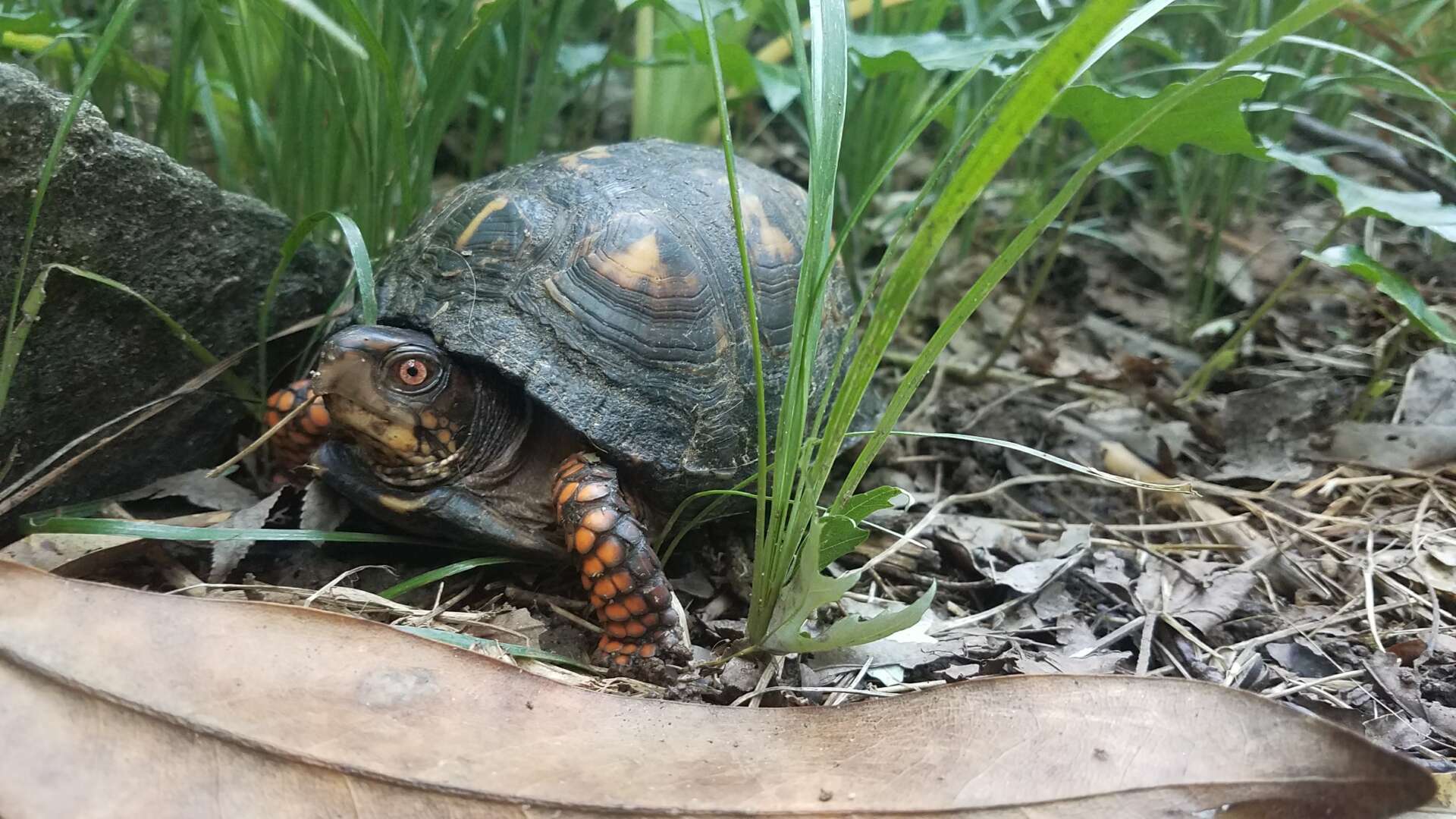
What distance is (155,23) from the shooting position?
2391mm

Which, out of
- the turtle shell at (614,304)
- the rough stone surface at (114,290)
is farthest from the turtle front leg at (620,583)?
the rough stone surface at (114,290)

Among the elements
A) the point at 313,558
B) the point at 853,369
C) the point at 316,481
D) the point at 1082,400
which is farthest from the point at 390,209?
the point at 1082,400

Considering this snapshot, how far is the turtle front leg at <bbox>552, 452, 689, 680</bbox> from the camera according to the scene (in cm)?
157

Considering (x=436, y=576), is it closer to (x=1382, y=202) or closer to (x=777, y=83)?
(x=777, y=83)

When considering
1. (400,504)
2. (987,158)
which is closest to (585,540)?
(400,504)

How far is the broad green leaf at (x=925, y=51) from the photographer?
2178mm

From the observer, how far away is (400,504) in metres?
1.66

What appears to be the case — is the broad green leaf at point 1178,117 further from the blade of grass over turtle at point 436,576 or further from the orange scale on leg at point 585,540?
the blade of grass over turtle at point 436,576

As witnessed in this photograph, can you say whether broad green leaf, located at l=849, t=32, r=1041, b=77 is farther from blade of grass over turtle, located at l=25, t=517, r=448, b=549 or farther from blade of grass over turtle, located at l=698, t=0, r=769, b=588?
blade of grass over turtle, located at l=25, t=517, r=448, b=549

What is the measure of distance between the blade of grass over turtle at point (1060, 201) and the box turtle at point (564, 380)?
0.43 m

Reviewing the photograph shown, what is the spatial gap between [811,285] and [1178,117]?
1.12 m

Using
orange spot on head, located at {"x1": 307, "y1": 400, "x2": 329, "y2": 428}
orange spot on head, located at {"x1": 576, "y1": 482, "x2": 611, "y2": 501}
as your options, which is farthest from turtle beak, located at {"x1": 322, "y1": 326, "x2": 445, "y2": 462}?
orange spot on head, located at {"x1": 576, "y1": 482, "x2": 611, "y2": 501}

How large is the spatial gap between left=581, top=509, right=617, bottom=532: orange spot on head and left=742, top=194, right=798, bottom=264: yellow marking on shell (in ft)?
2.46

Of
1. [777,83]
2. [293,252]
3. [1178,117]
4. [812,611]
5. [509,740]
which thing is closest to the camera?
[509,740]
